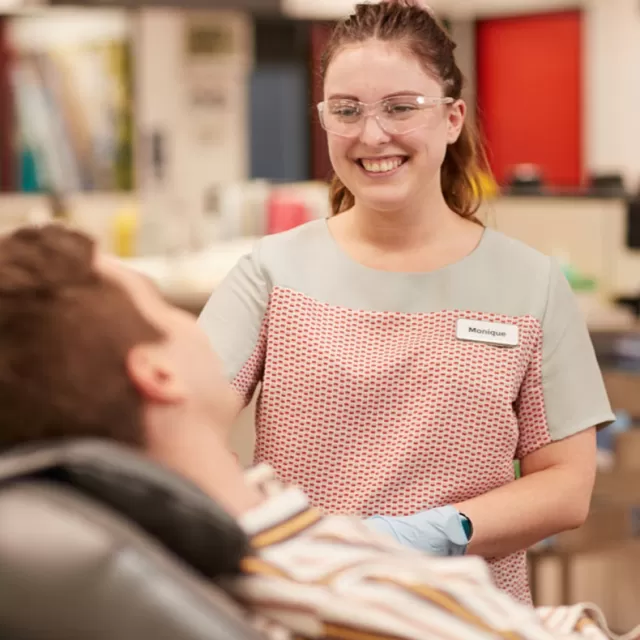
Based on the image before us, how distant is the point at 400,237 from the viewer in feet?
5.56

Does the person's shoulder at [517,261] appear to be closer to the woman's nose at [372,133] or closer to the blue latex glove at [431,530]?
the woman's nose at [372,133]

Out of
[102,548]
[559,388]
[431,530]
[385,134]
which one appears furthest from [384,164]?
[102,548]

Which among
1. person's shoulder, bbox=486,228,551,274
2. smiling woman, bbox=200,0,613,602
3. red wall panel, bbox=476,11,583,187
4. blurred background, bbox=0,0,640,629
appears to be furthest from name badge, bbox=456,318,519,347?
red wall panel, bbox=476,11,583,187

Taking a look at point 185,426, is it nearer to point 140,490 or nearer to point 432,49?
point 140,490

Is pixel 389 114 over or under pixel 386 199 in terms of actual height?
over

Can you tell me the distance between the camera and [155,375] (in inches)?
38.8

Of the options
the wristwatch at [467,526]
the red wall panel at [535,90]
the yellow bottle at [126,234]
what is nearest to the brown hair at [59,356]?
the wristwatch at [467,526]

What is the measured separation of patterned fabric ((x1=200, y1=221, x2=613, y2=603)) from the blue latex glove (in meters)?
0.10

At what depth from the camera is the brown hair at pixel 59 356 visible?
0.94m

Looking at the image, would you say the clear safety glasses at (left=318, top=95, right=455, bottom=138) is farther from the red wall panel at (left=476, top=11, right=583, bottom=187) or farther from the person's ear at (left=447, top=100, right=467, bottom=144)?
the red wall panel at (left=476, top=11, right=583, bottom=187)

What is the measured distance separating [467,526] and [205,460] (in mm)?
604

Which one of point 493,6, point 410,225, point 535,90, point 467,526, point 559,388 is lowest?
point 467,526

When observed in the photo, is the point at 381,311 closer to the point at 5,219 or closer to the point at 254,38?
the point at 5,219

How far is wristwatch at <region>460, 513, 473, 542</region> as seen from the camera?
1.51 m
